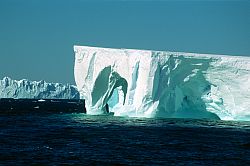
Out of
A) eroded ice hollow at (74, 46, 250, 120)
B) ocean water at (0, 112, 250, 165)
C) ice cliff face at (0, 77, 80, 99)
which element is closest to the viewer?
ocean water at (0, 112, 250, 165)

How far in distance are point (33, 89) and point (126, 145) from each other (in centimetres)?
11454

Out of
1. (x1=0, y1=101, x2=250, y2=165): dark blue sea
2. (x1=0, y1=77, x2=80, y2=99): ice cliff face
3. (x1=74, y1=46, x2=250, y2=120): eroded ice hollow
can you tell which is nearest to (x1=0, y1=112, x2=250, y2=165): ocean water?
(x1=0, y1=101, x2=250, y2=165): dark blue sea

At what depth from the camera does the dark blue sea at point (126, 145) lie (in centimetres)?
1905

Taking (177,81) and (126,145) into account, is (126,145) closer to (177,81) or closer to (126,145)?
(126,145)

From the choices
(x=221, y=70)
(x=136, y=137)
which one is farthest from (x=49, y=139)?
(x=221, y=70)

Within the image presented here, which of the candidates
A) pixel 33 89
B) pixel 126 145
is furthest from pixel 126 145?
pixel 33 89

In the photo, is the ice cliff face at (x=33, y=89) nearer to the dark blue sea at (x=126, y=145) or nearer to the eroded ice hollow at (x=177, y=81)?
the eroded ice hollow at (x=177, y=81)

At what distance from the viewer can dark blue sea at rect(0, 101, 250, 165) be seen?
750 inches

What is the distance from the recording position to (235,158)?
20.4 meters

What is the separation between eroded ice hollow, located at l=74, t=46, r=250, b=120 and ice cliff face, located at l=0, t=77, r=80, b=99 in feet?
303

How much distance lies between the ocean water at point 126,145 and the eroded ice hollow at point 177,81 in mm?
5869

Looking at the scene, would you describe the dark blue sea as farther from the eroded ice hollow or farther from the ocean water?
the eroded ice hollow

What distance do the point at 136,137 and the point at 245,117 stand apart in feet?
50.6

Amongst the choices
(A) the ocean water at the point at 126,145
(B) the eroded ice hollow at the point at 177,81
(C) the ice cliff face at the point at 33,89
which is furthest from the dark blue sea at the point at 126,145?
(C) the ice cliff face at the point at 33,89
